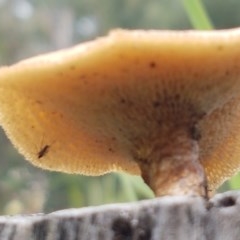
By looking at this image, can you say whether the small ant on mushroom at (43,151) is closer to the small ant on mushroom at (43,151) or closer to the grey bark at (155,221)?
the small ant on mushroom at (43,151)

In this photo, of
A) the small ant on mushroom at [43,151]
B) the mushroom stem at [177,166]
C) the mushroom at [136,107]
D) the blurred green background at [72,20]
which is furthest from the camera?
the blurred green background at [72,20]

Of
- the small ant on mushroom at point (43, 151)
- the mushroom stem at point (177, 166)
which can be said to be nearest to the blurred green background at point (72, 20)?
the small ant on mushroom at point (43, 151)

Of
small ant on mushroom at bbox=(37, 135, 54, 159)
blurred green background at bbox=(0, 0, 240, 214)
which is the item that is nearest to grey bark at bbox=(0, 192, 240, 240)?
small ant on mushroom at bbox=(37, 135, 54, 159)

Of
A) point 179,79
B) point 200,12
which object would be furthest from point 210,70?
point 200,12

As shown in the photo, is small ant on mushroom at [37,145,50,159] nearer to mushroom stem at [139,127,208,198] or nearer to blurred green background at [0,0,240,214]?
mushroom stem at [139,127,208,198]

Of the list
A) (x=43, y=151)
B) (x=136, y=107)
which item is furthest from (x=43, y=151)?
(x=136, y=107)

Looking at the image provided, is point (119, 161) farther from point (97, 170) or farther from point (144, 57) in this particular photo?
point (144, 57)
